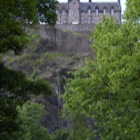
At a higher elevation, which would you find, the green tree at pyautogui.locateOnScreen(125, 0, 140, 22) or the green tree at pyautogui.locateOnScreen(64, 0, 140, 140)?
the green tree at pyautogui.locateOnScreen(125, 0, 140, 22)

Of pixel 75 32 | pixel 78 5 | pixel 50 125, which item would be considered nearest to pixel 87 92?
pixel 50 125

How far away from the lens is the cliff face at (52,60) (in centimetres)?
5839

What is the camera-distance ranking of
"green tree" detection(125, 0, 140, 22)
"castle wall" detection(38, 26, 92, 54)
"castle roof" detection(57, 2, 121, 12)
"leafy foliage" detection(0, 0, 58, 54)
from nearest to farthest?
"leafy foliage" detection(0, 0, 58, 54)
"green tree" detection(125, 0, 140, 22)
"castle wall" detection(38, 26, 92, 54)
"castle roof" detection(57, 2, 121, 12)

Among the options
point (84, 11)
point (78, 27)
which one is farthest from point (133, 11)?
point (84, 11)

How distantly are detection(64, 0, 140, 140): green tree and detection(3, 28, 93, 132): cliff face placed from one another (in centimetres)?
3990

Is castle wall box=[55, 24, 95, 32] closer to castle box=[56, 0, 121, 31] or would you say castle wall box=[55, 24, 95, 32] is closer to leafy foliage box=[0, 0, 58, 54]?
castle box=[56, 0, 121, 31]

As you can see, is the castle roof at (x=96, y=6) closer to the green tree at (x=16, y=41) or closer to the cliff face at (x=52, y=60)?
the cliff face at (x=52, y=60)

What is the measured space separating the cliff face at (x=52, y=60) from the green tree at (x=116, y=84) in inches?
1571

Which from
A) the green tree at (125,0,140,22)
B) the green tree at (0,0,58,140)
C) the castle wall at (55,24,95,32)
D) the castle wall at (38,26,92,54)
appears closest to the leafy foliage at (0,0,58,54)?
the green tree at (0,0,58,140)

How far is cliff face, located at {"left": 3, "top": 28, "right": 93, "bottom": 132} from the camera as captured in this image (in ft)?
192

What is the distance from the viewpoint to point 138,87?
1420 centimetres

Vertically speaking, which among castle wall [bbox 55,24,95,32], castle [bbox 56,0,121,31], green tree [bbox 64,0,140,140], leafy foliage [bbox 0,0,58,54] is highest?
castle [bbox 56,0,121,31]

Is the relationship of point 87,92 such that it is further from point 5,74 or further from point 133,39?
point 5,74

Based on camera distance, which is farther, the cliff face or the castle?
the castle
